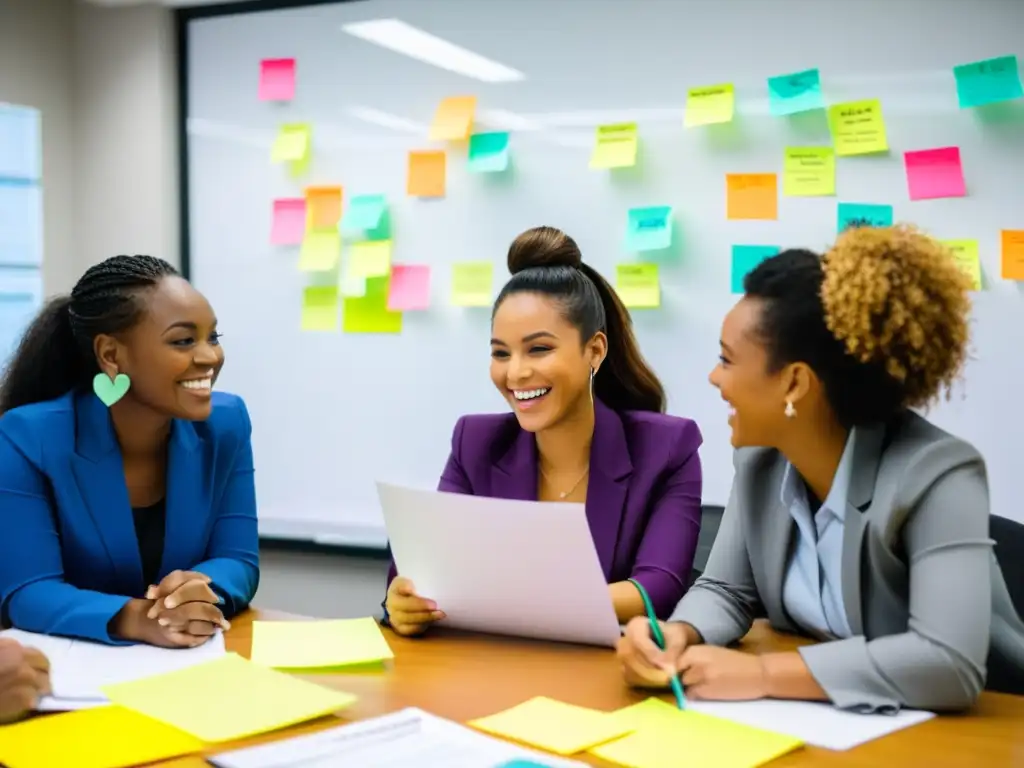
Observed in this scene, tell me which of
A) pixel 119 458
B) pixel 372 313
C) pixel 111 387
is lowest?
pixel 119 458

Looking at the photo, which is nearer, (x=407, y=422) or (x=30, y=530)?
(x=30, y=530)

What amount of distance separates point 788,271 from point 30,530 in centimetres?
116

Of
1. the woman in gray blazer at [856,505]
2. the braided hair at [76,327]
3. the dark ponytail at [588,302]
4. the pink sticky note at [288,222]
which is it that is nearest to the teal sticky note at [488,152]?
the pink sticky note at [288,222]

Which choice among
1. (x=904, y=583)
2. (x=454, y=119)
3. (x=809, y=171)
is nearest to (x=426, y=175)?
(x=454, y=119)

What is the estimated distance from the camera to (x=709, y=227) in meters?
2.44

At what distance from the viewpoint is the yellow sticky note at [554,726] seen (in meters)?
1.07

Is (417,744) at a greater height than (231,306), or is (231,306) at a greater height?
(231,306)

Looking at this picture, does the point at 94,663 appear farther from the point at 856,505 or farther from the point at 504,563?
the point at 856,505

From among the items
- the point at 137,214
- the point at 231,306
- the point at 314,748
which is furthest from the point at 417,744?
the point at 137,214

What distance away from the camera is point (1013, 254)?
219 cm

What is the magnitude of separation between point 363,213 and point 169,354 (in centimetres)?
120

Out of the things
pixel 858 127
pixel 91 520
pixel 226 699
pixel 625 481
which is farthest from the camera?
pixel 858 127

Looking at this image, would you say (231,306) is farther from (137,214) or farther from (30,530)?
(30,530)

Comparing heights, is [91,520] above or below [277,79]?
below
